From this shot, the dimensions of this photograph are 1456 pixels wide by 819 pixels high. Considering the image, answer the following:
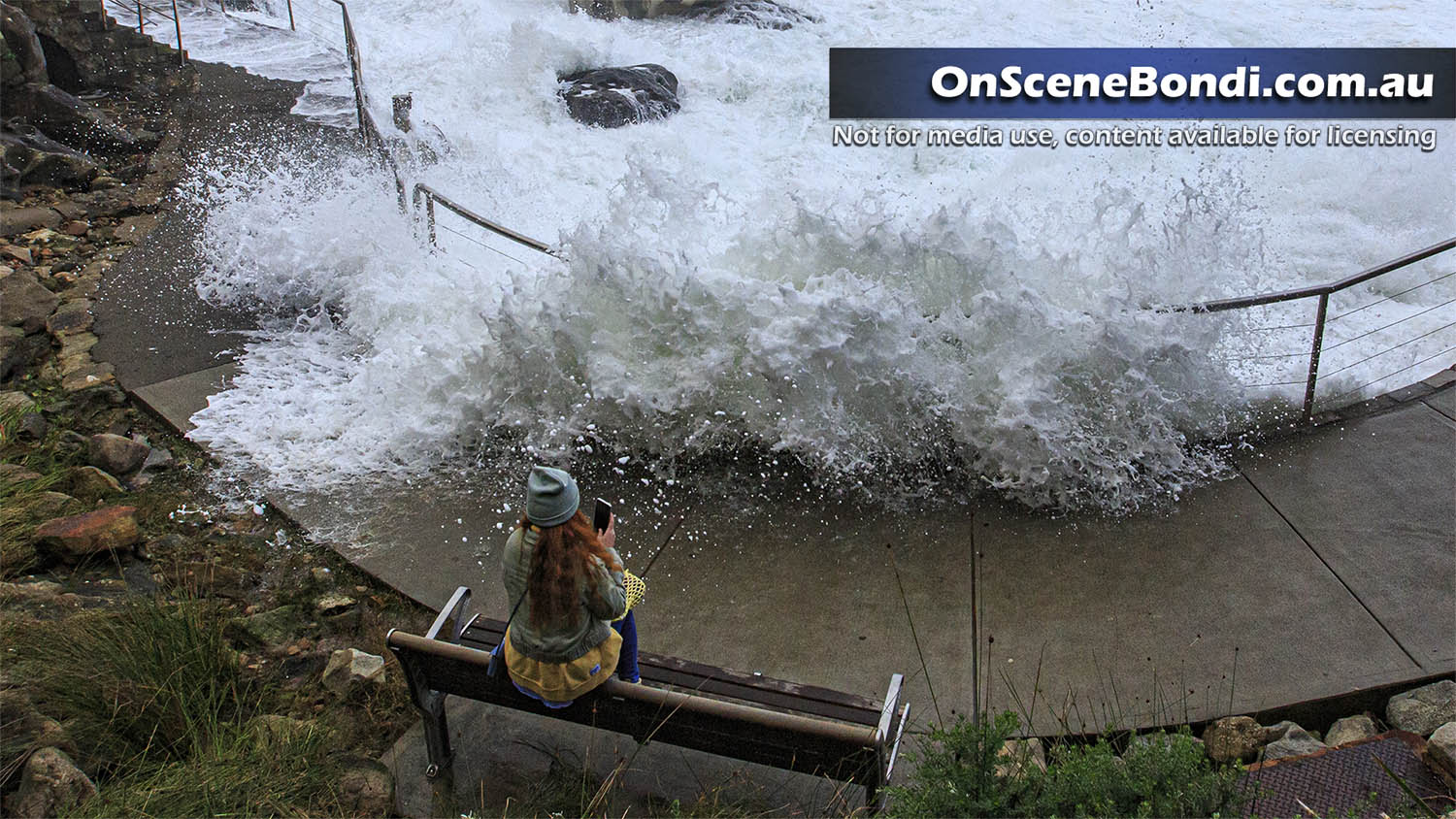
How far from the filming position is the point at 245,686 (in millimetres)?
3916

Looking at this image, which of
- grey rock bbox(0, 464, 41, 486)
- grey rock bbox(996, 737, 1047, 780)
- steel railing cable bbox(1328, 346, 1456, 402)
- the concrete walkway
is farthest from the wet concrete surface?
steel railing cable bbox(1328, 346, 1456, 402)

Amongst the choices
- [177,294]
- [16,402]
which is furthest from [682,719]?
[177,294]

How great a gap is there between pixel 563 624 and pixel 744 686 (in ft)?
2.21

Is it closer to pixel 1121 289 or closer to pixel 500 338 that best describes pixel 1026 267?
pixel 1121 289

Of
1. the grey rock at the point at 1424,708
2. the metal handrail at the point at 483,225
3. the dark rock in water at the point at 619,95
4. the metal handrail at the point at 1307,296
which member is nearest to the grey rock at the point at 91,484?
the metal handrail at the point at 483,225

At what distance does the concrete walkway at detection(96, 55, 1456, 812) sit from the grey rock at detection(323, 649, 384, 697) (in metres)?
0.39

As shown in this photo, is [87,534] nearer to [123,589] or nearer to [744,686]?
[123,589]

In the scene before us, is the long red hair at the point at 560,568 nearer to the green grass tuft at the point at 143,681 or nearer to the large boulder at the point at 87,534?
the green grass tuft at the point at 143,681

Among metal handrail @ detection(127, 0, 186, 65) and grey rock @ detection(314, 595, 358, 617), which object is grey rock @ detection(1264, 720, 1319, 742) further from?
metal handrail @ detection(127, 0, 186, 65)

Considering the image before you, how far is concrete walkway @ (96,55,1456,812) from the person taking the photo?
160 inches

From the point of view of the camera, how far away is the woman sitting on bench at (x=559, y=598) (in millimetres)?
3148

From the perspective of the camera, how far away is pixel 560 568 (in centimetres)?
317

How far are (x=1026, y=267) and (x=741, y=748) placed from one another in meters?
3.63

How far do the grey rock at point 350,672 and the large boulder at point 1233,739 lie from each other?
314 centimetres
